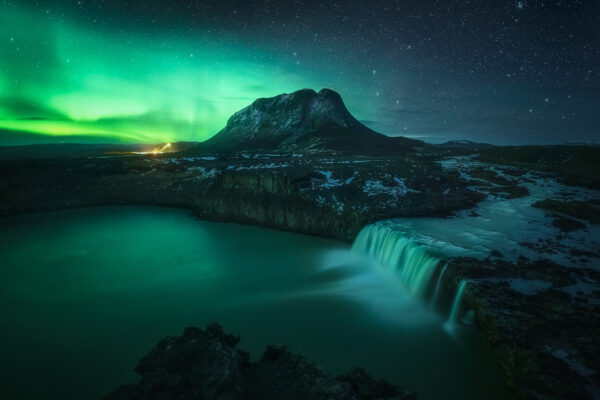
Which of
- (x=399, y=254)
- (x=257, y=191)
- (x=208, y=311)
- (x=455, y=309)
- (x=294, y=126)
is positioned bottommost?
(x=208, y=311)

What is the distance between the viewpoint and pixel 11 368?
954 cm

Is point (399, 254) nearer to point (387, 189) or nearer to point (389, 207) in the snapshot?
point (389, 207)

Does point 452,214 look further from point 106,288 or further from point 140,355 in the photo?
point 106,288

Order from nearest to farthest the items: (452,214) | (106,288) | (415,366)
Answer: (415,366) < (106,288) < (452,214)

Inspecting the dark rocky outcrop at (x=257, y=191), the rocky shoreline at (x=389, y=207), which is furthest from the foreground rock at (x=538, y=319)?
the dark rocky outcrop at (x=257, y=191)

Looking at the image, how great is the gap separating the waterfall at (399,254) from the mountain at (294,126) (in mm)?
85300

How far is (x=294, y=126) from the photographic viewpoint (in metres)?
134

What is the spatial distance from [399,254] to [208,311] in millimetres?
Result: 11491

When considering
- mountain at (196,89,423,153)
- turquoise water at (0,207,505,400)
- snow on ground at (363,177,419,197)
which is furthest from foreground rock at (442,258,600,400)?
mountain at (196,89,423,153)

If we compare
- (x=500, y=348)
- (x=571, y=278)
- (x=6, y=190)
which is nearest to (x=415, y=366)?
(x=500, y=348)

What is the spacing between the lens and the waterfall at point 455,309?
36.1 ft

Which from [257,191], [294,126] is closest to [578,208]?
[257,191]

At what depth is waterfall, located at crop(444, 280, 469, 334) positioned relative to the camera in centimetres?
1100

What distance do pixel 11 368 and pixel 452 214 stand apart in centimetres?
2647
